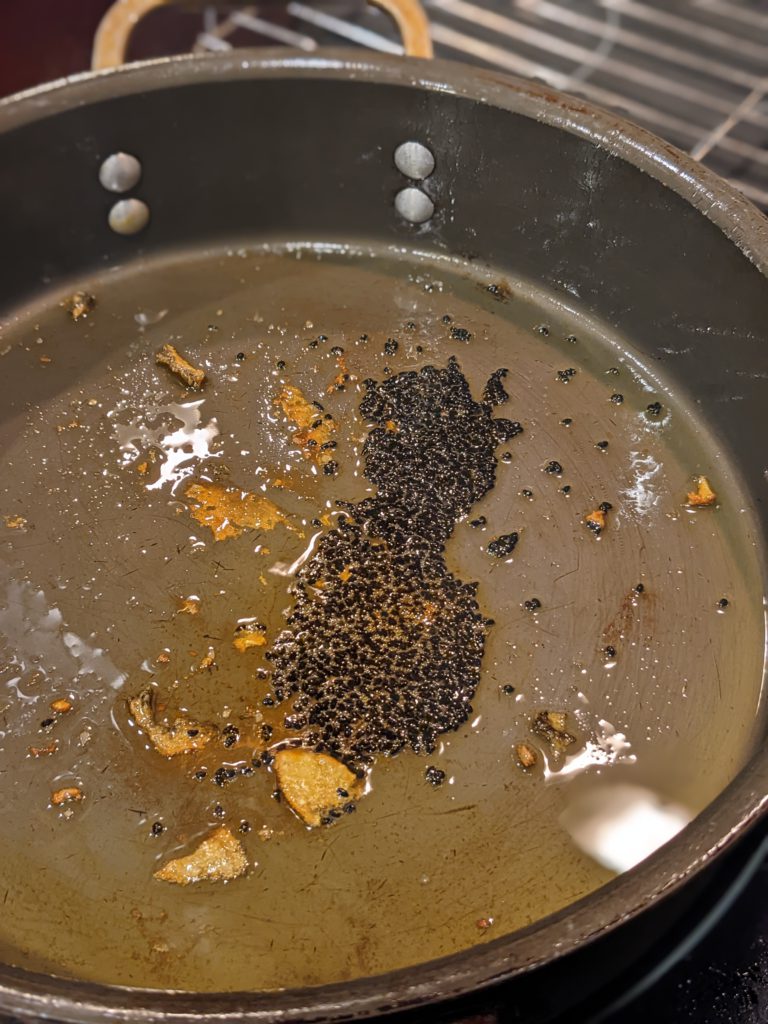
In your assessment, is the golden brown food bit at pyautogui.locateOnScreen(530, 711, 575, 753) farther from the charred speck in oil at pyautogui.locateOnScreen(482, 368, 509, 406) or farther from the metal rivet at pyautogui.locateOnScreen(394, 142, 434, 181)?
the metal rivet at pyautogui.locateOnScreen(394, 142, 434, 181)

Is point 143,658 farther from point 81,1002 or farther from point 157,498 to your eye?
point 81,1002

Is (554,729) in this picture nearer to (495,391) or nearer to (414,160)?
(495,391)

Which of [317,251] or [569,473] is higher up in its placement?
[317,251]

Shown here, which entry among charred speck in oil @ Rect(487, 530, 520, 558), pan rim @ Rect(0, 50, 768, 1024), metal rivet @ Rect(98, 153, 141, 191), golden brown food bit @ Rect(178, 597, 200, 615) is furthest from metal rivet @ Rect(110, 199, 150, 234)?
pan rim @ Rect(0, 50, 768, 1024)

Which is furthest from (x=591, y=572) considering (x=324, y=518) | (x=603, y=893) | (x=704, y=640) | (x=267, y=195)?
(x=267, y=195)

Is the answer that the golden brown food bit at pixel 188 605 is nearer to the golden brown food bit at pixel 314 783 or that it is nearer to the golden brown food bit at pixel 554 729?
the golden brown food bit at pixel 314 783
